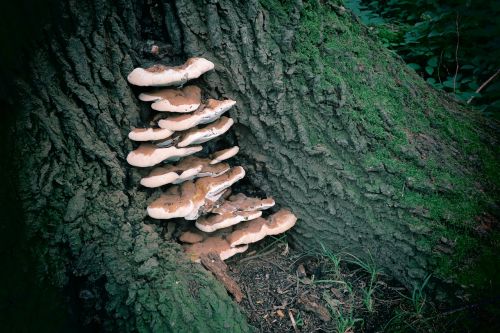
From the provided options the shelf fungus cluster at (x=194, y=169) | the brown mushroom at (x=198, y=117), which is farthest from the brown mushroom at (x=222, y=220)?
the brown mushroom at (x=198, y=117)

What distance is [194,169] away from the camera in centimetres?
238

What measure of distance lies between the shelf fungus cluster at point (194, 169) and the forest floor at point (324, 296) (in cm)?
36

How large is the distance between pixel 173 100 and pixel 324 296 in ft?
6.29

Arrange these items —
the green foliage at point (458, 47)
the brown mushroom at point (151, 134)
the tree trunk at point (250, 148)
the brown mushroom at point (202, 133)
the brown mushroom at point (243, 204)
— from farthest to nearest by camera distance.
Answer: the green foliage at point (458, 47) < the brown mushroom at point (243, 204) < the brown mushroom at point (202, 133) < the brown mushroom at point (151, 134) < the tree trunk at point (250, 148)

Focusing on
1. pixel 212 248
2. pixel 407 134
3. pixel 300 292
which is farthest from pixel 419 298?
pixel 212 248

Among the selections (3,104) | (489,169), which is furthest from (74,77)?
(489,169)

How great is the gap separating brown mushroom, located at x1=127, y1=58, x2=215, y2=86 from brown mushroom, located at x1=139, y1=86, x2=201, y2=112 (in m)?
0.09

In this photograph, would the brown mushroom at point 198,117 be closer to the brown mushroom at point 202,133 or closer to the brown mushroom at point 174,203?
the brown mushroom at point 202,133

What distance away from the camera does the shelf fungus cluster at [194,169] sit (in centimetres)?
223

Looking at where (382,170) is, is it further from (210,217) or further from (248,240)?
(210,217)

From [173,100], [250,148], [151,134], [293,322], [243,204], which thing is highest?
[173,100]

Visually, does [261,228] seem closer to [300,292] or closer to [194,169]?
[300,292]

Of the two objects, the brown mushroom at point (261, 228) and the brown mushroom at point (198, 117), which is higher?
the brown mushroom at point (198, 117)

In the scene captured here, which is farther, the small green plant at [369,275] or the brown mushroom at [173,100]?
the small green plant at [369,275]
